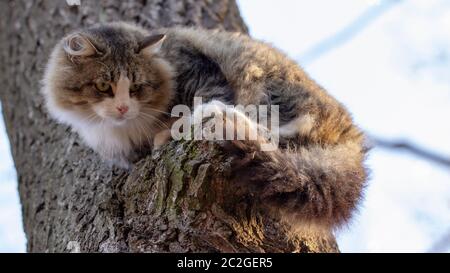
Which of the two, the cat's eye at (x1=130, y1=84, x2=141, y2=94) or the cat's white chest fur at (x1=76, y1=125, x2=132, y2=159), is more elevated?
the cat's eye at (x1=130, y1=84, x2=141, y2=94)

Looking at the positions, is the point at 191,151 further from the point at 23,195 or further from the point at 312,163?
the point at 23,195

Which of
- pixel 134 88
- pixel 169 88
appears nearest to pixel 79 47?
pixel 134 88

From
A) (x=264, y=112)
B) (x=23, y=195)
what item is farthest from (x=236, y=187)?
(x=23, y=195)

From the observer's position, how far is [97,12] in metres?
4.20

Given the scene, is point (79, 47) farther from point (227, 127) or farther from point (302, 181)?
point (302, 181)

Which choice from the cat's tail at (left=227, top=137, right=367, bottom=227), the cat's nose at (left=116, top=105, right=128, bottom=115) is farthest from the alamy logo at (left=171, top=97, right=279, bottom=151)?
the cat's nose at (left=116, top=105, right=128, bottom=115)

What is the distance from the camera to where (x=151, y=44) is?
330cm

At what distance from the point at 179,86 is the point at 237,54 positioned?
37cm

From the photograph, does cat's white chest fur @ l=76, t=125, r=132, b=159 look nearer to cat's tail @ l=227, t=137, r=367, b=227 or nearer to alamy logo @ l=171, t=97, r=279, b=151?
alamy logo @ l=171, t=97, r=279, b=151

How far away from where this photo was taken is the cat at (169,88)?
3123 mm

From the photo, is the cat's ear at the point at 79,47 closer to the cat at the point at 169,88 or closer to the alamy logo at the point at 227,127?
the cat at the point at 169,88

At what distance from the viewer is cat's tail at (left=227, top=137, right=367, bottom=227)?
2494mm

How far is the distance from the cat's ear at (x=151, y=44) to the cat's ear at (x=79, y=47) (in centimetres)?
24

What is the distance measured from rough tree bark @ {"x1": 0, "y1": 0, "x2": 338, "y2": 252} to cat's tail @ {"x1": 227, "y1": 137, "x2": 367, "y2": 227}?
74 mm
